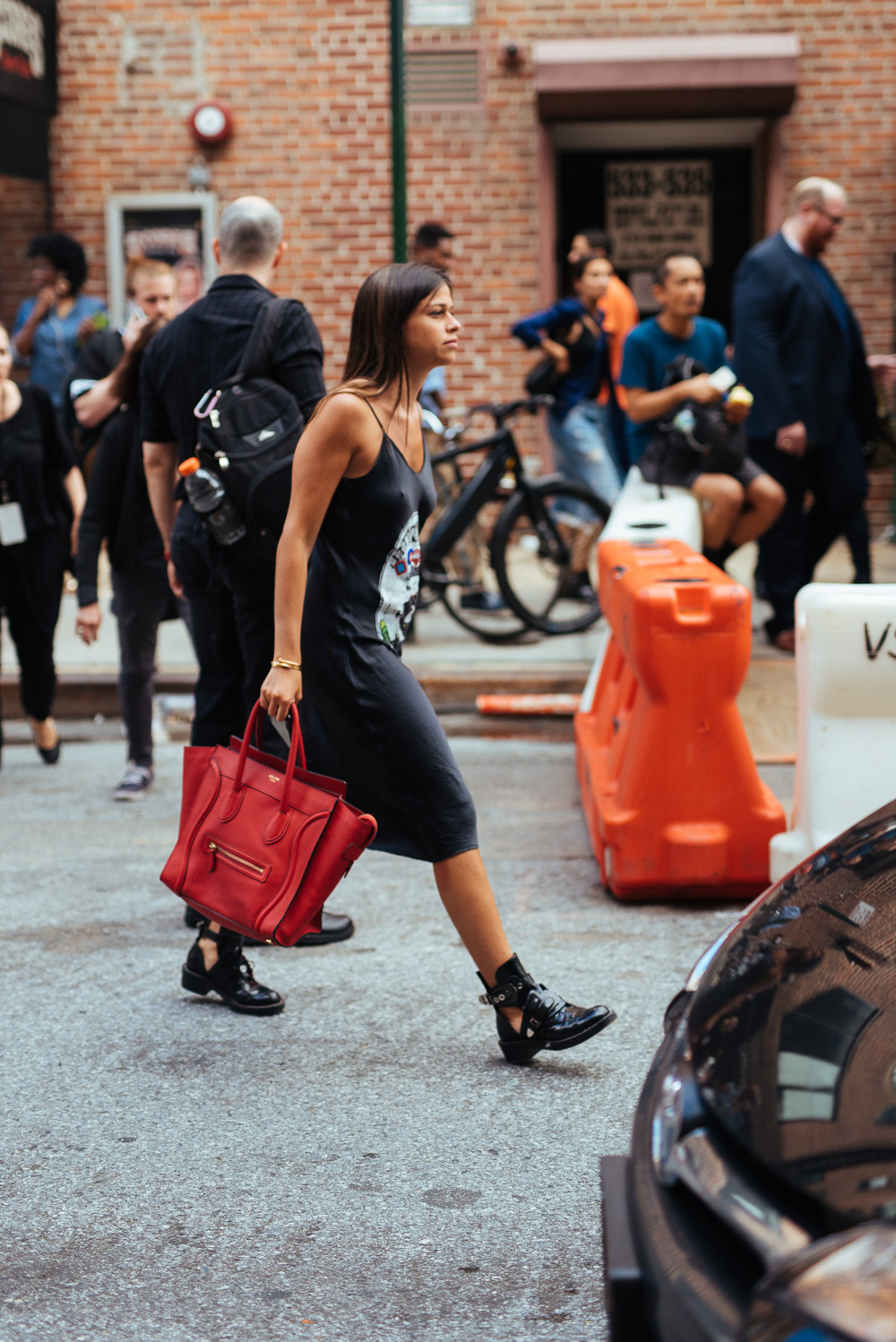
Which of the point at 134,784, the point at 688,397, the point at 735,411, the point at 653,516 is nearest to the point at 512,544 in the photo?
the point at 688,397

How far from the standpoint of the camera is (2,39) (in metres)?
10.9

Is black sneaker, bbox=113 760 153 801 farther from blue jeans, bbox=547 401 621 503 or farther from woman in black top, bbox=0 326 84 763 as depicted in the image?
blue jeans, bbox=547 401 621 503

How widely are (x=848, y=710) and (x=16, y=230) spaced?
975cm

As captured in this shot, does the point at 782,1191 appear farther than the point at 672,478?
No

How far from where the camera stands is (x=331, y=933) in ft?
15.1

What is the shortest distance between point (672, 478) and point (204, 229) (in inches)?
238

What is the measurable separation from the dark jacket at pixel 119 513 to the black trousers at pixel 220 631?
153cm

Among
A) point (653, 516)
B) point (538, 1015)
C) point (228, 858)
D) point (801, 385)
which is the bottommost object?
point (538, 1015)

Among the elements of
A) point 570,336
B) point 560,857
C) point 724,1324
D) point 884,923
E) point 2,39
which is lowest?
point 560,857

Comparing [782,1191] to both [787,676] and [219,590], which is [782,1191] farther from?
[787,676]

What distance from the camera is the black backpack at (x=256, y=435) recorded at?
3969mm

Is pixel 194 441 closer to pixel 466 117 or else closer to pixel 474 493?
pixel 474 493

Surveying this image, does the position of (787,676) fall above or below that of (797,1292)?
below

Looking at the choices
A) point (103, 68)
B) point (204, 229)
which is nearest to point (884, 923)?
point (204, 229)
